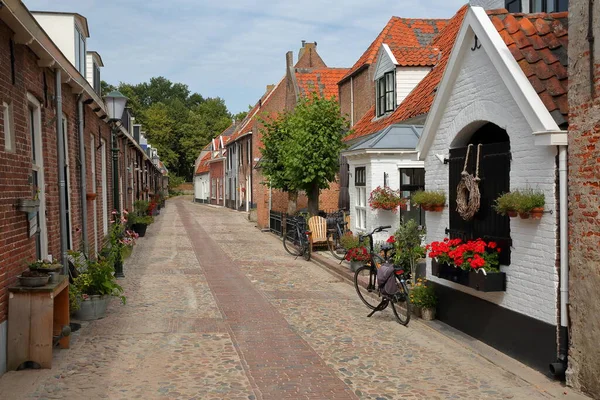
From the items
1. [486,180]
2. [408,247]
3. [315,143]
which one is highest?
[315,143]

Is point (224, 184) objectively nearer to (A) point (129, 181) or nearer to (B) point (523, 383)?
(A) point (129, 181)

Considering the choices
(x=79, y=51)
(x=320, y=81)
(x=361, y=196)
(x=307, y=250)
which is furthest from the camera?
(x=320, y=81)

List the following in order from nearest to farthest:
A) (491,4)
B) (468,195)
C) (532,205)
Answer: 1. (532,205)
2. (468,195)
3. (491,4)

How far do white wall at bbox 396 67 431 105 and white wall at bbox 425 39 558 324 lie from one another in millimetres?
9199

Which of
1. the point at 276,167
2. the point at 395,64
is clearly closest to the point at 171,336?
the point at 395,64

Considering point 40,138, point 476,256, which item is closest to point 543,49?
point 476,256

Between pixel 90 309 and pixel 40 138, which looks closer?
pixel 40 138

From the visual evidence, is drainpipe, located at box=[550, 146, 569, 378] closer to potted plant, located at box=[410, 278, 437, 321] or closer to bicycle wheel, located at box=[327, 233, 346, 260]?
potted plant, located at box=[410, 278, 437, 321]

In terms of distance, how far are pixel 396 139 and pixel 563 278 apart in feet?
27.2

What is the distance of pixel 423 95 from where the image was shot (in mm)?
15609

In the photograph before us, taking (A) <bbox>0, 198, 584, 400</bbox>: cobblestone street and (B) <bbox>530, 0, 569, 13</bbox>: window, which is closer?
(A) <bbox>0, 198, 584, 400</bbox>: cobblestone street

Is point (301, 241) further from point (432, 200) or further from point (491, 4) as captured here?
point (432, 200)

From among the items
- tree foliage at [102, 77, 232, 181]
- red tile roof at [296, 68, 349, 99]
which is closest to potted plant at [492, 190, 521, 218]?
red tile roof at [296, 68, 349, 99]

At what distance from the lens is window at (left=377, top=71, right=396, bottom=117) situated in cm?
1802
